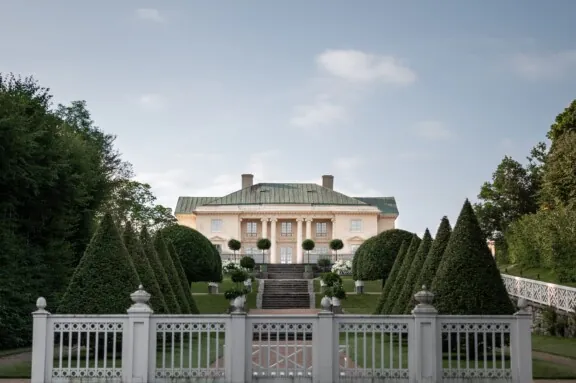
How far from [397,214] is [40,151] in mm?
63607

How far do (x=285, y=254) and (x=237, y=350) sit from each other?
67.2 meters

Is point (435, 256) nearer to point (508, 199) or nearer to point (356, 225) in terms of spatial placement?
point (508, 199)

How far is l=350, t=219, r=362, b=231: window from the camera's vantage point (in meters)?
77.2

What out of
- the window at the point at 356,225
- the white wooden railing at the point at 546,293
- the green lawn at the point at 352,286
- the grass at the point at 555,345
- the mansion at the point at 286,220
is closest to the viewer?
the grass at the point at 555,345

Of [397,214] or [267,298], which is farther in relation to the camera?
[397,214]

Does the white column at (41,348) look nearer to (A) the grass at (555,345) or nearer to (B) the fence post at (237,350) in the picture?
(B) the fence post at (237,350)

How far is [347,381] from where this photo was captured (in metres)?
10.9

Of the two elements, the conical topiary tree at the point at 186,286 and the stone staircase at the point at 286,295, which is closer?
the conical topiary tree at the point at 186,286

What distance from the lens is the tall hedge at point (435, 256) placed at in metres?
18.1

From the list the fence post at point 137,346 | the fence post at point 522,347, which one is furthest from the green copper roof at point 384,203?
the fence post at point 137,346

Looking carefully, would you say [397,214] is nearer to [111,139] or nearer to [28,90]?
[111,139]

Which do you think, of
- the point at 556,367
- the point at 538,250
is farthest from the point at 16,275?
the point at 538,250

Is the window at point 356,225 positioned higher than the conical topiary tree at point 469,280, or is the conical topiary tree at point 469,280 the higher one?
the window at point 356,225

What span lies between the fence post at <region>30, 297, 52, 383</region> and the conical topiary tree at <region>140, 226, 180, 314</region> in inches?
302
